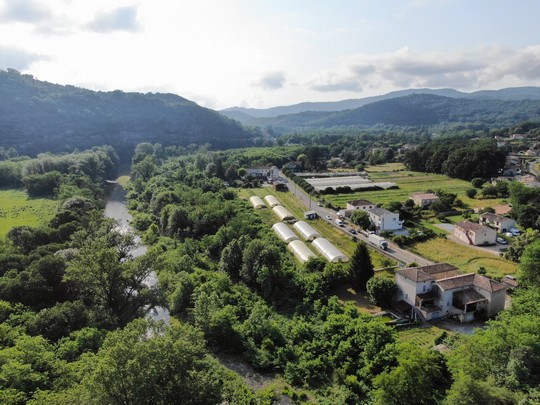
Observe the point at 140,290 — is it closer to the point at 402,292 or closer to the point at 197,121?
the point at 402,292

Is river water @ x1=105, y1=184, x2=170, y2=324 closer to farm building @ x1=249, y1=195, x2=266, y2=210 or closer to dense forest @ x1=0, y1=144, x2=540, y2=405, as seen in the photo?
dense forest @ x1=0, y1=144, x2=540, y2=405

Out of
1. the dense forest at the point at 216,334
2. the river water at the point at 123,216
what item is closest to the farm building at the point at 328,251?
the dense forest at the point at 216,334

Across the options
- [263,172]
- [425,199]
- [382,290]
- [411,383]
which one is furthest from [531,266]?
[263,172]

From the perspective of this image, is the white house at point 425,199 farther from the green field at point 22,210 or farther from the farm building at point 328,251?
the green field at point 22,210

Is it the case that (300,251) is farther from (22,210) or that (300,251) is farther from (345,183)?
(22,210)

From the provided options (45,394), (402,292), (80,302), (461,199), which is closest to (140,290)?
(80,302)

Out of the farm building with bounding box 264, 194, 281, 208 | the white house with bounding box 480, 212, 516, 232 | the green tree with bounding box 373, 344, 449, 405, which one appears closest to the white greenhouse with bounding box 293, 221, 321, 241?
the farm building with bounding box 264, 194, 281, 208
